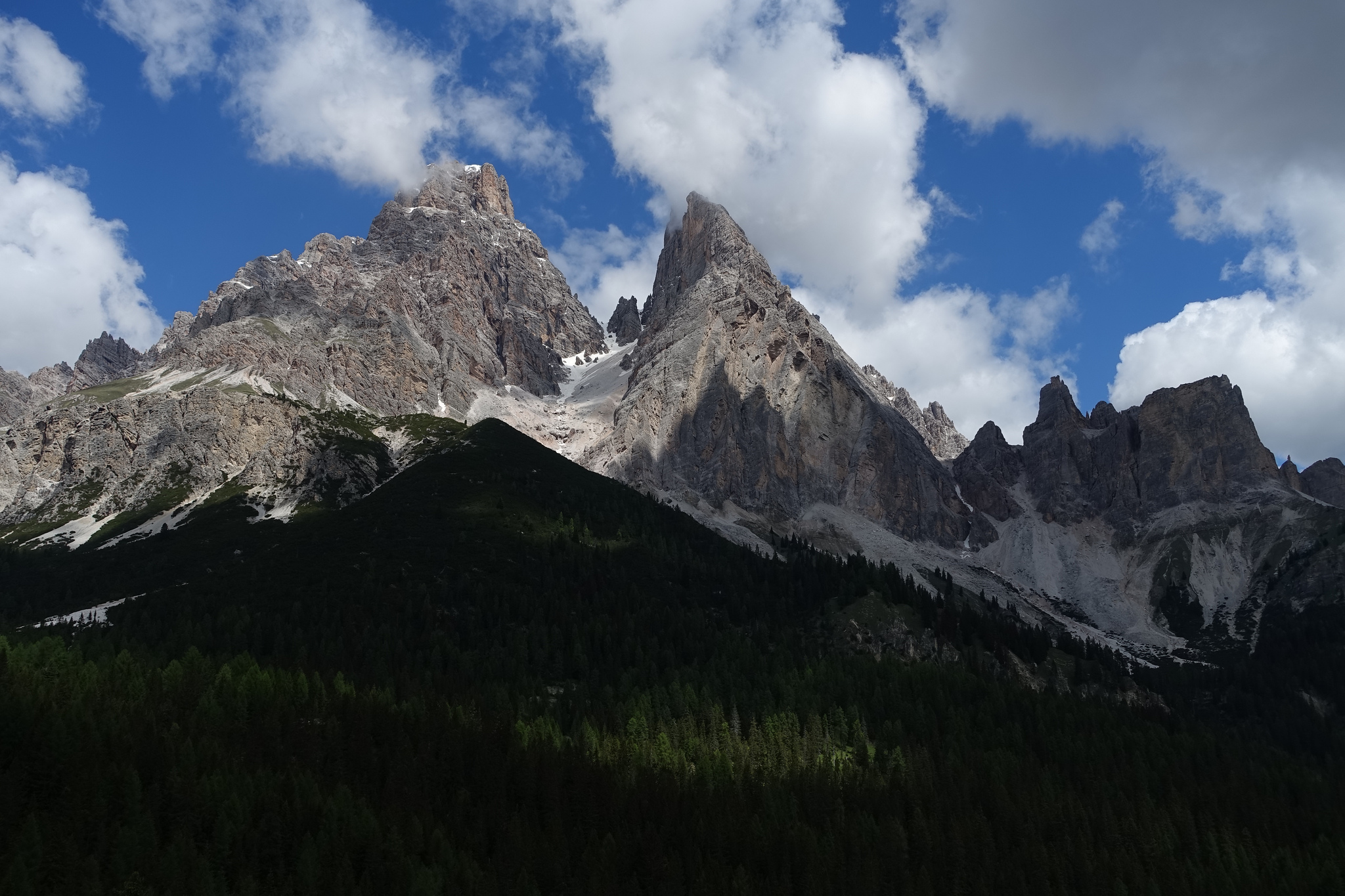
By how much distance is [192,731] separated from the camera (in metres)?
113

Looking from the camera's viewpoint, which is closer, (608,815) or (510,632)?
(608,815)

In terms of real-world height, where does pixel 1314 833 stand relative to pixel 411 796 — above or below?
below

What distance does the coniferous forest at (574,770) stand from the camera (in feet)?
314

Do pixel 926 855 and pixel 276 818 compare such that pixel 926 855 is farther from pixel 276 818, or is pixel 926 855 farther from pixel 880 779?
pixel 276 818

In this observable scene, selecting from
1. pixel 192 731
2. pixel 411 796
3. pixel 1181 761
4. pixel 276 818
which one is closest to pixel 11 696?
pixel 192 731

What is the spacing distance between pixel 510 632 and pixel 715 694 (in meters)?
42.9

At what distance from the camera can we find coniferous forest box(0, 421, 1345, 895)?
314 ft

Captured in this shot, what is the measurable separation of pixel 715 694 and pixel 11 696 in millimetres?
90665

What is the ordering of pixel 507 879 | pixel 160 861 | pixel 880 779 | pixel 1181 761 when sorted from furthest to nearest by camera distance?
pixel 1181 761 < pixel 880 779 < pixel 507 879 < pixel 160 861

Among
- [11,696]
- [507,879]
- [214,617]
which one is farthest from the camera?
[214,617]

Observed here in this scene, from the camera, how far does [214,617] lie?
179 metres

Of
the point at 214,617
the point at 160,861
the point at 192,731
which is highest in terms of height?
the point at 214,617

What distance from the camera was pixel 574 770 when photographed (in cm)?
12025

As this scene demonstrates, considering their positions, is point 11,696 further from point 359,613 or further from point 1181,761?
point 1181,761
